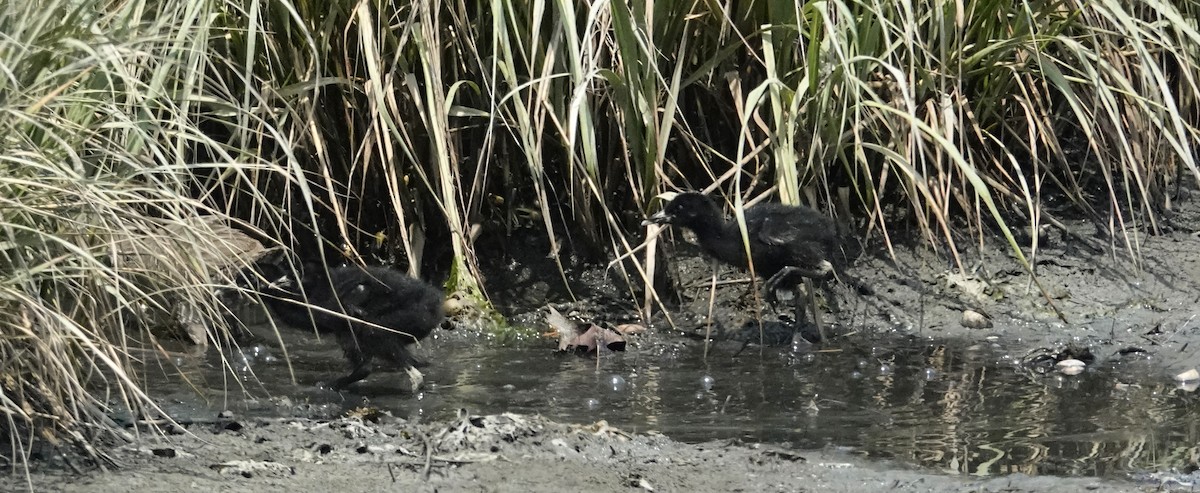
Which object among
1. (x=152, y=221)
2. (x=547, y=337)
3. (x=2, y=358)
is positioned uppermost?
(x=152, y=221)

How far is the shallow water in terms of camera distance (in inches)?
166

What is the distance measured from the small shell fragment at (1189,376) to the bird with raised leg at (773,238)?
4.73ft

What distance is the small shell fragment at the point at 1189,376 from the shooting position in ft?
17.3

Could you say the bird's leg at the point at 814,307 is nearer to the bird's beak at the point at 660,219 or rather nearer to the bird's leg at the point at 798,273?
the bird's leg at the point at 798,273

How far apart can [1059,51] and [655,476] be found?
3555 mm

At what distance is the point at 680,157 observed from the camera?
6.66 m

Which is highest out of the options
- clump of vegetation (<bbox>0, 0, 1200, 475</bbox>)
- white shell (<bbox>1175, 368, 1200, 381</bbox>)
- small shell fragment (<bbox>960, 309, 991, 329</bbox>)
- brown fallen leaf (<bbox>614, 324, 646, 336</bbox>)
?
clump of vegetation (<bbox>0, 0, 1200, 475</bbox>)

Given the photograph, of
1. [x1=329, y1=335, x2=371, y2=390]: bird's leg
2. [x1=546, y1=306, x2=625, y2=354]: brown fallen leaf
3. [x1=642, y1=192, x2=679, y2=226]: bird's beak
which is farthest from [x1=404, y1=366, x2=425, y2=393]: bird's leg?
[x1=642, y1=192, x2=679, y2=226]: bird's beak

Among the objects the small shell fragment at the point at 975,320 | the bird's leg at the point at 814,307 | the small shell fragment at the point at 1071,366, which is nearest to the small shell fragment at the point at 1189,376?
the small shell fragment at the point at 1071,366

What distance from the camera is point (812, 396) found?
503 centimetres

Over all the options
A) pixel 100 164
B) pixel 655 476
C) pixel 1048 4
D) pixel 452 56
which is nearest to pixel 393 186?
pixel 452 56

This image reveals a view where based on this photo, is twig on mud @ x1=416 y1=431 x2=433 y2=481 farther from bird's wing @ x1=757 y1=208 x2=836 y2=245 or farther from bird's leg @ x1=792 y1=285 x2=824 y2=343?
bird's leg @ x1=792 y1=285 x2=824 y2=343

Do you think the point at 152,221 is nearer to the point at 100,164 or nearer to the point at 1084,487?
the point at 100,164

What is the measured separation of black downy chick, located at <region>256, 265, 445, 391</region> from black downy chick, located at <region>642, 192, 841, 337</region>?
1.15m
